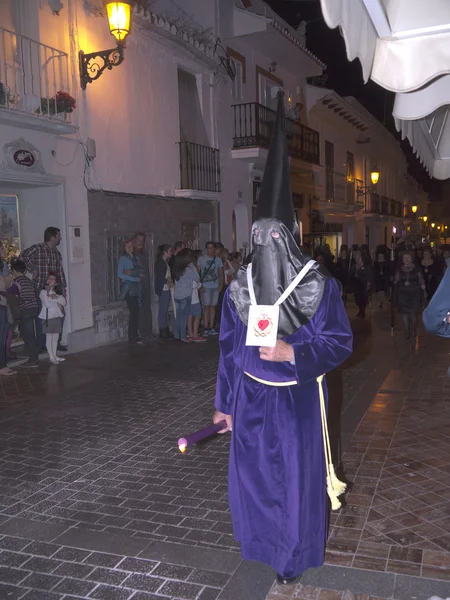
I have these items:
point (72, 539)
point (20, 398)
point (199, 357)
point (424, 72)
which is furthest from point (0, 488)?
point (199, 357)

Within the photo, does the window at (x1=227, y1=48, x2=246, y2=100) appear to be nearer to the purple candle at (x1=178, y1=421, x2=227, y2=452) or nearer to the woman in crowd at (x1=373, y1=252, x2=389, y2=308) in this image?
the woman in crowd at (x1=373, y1=252, x2=389, y2=308)

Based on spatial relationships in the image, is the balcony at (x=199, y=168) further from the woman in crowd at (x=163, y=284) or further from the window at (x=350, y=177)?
the window at (x=350, y=177)

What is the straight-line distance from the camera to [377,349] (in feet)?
34.7

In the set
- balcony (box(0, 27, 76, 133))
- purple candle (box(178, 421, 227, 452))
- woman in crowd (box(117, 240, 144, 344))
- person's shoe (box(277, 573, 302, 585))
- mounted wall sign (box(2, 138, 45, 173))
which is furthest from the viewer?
woman in crowd (box(117, 240, 144, 344))

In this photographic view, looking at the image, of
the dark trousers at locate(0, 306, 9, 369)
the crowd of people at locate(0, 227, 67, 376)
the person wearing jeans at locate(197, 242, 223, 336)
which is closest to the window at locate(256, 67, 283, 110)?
the person wearing jeans at locate(197, 242, 223, 336)

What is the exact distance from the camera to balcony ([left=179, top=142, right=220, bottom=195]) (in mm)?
14149

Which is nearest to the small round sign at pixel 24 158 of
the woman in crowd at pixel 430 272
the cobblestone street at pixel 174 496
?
the cobblestone street at pixel 174 496

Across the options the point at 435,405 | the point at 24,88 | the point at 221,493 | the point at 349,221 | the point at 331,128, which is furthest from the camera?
the point at 349,221

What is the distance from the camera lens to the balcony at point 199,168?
1415 centimetres

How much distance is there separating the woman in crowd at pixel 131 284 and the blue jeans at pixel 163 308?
0.57m

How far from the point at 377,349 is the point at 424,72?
26.2ft

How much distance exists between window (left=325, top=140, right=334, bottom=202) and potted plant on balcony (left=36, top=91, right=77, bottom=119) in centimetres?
1691

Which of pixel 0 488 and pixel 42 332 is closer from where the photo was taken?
pixel 0 488

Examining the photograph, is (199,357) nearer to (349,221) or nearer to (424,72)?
(424,72)
